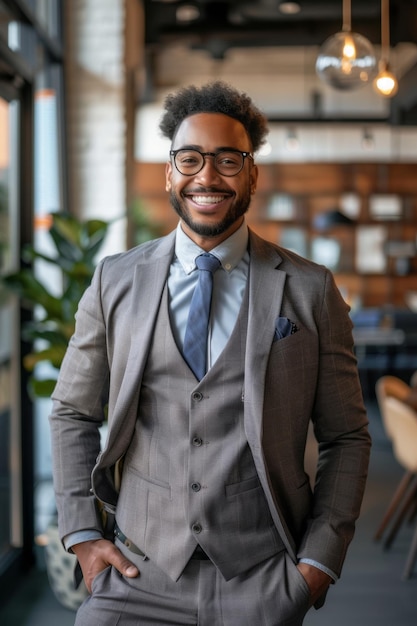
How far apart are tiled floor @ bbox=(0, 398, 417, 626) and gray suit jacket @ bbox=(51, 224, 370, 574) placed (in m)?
2.12

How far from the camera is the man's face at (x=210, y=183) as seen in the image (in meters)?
1.69

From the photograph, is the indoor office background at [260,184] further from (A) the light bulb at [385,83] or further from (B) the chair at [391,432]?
(A) the light bulb at [385,83]

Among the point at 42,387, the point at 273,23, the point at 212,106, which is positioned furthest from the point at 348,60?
the point at 273,23

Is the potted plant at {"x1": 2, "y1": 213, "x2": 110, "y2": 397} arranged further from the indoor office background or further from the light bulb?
the light bulb

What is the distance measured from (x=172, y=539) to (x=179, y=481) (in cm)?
11

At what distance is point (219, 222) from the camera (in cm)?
172

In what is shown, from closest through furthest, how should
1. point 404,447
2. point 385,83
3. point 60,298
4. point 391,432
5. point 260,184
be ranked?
1. point 60,298
2. point 404,447
3. point 391,432
4. point 385,83
5. point 260,184

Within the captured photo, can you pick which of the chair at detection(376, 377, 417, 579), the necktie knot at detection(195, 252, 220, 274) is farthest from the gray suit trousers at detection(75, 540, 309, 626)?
the chair at detection(376, 377, 417, 579)

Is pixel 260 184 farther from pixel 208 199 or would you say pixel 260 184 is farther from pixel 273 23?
pixel 208 199

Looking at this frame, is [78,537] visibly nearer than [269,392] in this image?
No

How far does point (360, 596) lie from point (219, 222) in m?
2.92

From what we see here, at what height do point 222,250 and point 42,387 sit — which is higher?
point 222,250

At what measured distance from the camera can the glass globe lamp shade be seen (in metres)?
4.38

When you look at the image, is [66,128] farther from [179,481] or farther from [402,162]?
[402,162]
